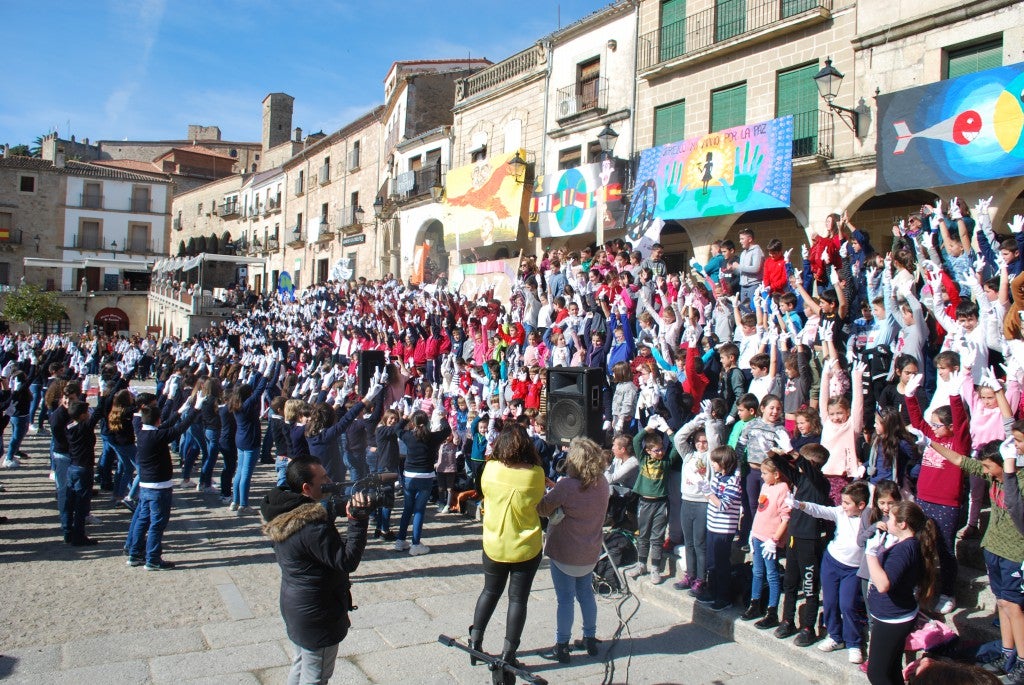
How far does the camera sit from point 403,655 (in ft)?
17.5

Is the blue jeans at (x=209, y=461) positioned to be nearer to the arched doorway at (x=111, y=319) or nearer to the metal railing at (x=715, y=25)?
the metal railing at (x=715, y=25)

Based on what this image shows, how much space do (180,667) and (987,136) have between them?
12.1 meters

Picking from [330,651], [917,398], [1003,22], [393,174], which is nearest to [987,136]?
[1003,22]

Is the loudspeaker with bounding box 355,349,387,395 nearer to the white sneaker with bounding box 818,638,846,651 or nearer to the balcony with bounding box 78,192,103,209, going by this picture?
the white sneaker with bounding box 818,638,846,651

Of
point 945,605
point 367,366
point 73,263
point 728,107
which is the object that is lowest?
point 945,605

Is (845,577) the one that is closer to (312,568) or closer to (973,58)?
(312,568)

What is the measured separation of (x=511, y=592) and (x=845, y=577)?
223 centimetres

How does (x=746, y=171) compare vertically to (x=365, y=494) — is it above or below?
above

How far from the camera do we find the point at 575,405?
6.79 metres

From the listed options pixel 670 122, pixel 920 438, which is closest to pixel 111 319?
pixel 670 122

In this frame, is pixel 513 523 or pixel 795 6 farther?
pixel 795 6

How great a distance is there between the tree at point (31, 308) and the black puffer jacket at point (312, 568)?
132 feet

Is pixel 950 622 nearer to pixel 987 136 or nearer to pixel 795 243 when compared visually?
pixel 987 136

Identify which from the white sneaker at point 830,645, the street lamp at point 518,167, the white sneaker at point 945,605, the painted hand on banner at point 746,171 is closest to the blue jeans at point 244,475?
the white sneaker at point 830,645
